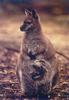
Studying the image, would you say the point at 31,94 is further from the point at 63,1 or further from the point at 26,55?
the point at 63,1

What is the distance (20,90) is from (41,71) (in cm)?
26

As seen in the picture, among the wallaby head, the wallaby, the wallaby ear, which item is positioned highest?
the wallaby ear

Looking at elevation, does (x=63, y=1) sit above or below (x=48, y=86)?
above

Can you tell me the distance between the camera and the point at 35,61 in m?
3.33

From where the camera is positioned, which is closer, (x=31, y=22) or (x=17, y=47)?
(x=31, y=22)

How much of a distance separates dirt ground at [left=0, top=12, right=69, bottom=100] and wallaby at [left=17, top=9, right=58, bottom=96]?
6 cm

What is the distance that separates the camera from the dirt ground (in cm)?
335

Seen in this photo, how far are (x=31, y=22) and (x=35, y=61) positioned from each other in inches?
13.5

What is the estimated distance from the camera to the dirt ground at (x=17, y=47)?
335 cm

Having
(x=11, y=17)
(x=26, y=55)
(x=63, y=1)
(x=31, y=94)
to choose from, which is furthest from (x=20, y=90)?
(x=63, y=1)

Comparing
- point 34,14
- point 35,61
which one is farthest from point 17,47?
point 34,14

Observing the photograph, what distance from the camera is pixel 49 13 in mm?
3453

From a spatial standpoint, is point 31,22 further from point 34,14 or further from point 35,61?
point 35,61

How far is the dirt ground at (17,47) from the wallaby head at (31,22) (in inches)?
2.7
